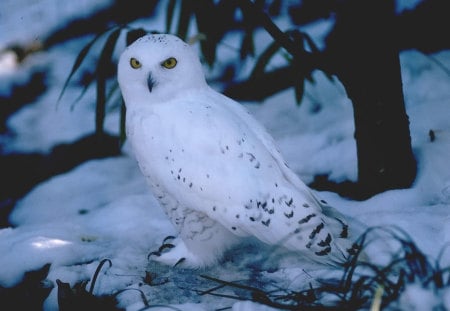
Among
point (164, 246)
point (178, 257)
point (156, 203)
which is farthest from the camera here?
point (156, 203)

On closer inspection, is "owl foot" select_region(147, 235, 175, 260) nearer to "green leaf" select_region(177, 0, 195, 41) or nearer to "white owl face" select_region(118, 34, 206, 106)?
"white owl face" select_region(118, 34, 206, 106)

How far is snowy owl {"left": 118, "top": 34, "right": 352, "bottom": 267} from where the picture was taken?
213 centimetres

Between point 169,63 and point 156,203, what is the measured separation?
937 millimetres

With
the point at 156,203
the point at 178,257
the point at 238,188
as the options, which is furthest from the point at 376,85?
the point at 156,203

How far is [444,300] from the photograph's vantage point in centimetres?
161

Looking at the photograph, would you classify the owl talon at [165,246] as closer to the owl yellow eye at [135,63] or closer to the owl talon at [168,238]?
the owl talon at [168,238]

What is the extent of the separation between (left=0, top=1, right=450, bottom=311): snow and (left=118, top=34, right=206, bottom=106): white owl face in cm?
70

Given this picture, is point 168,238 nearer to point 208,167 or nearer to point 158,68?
point 208,167

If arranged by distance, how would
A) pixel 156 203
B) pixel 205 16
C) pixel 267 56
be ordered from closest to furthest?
pixel 205 16 → pixel 156 203 → pixel 267 56

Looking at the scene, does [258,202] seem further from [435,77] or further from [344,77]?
[435,77]

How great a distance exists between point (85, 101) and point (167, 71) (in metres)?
1.85

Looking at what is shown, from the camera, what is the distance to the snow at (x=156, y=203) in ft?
7.36

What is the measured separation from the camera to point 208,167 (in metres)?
2.14

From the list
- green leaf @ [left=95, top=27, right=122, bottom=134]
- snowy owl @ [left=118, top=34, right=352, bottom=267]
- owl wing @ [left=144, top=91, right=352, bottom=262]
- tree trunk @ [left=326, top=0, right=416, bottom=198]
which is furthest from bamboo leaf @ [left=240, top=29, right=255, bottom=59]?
owl wing @ [left=144, top=91, right=352, bottom=262]
